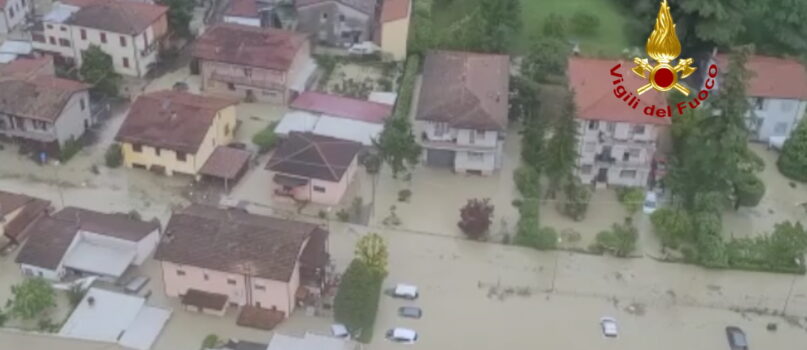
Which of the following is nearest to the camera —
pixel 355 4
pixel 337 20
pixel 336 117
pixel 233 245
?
pixel 233 245

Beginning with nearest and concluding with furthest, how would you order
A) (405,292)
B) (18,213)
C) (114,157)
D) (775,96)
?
(405,292)
(18,213)
(114,157)
(775,96)

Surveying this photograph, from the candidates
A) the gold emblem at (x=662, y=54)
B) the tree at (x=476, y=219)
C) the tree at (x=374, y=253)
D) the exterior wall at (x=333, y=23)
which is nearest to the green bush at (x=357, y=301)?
the tree at (x=374, y=253)

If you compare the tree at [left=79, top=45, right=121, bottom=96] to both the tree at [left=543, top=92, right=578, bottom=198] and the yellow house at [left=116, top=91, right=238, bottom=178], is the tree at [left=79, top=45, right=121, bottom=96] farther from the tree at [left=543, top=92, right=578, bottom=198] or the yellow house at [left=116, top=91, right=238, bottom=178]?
the tree at [left=543, top=92, right=578, bottom=198]

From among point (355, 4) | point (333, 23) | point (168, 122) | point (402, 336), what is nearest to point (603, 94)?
point (402, 336)

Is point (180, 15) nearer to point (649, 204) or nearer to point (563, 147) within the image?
point (563, 147)

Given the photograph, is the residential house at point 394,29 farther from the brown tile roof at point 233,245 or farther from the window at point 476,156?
the brown tile roof at point 233,245

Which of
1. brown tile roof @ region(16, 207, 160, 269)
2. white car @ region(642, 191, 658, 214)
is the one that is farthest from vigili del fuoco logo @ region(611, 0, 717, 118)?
brown tile roof @ region(16, 207, 160, 269)
